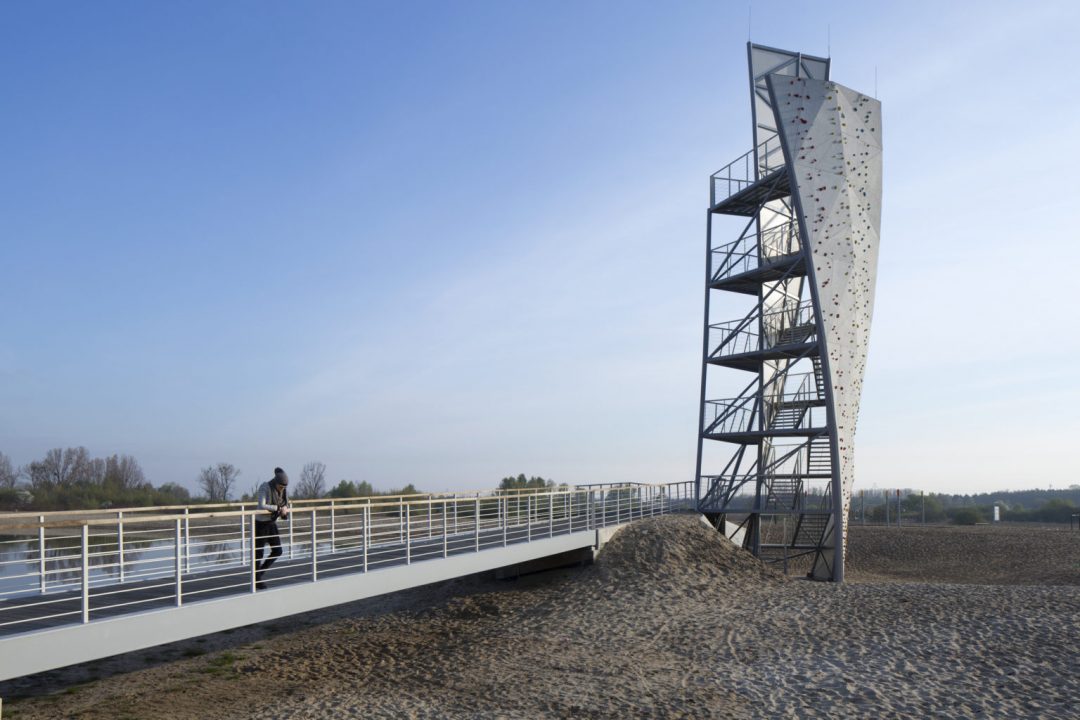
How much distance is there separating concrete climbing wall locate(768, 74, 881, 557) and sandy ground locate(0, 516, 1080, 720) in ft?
22.1

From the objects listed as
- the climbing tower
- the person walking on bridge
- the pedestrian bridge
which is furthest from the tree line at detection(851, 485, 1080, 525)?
the person walking on bridge

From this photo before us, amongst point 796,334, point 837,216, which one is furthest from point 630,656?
point 837,216

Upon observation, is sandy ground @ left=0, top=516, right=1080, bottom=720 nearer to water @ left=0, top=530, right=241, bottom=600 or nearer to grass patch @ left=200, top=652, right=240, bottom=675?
grass patch @ left=200, top=652, right=240, bottom=675

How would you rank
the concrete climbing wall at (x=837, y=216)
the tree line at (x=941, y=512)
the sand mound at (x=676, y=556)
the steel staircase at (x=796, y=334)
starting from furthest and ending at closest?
the tree line at (x=941, y=512)
the steel staircase at (x=796, y=334)
the concrete climbing wall at (x=837, y=216)
the sand mound at (x=676, y=556)

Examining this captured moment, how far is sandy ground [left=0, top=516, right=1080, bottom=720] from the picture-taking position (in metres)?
9.91

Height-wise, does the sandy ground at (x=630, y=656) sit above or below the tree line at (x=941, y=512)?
above

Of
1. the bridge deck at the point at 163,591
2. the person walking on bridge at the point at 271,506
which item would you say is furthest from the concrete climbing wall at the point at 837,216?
the person walking on bridge at the point at 271,506

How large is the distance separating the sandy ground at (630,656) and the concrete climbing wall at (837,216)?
672cm

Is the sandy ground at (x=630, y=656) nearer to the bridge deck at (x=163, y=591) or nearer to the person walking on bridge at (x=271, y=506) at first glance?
the bridge deck at (x=163, y=591)

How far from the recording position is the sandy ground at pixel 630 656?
32.5 feet

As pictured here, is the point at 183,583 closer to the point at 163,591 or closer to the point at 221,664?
the point at 163,591

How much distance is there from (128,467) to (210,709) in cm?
5508

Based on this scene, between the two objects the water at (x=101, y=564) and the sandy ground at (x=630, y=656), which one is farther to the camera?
the sandy ground at (x=630, y=656)

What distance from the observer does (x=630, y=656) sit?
39.8ft
